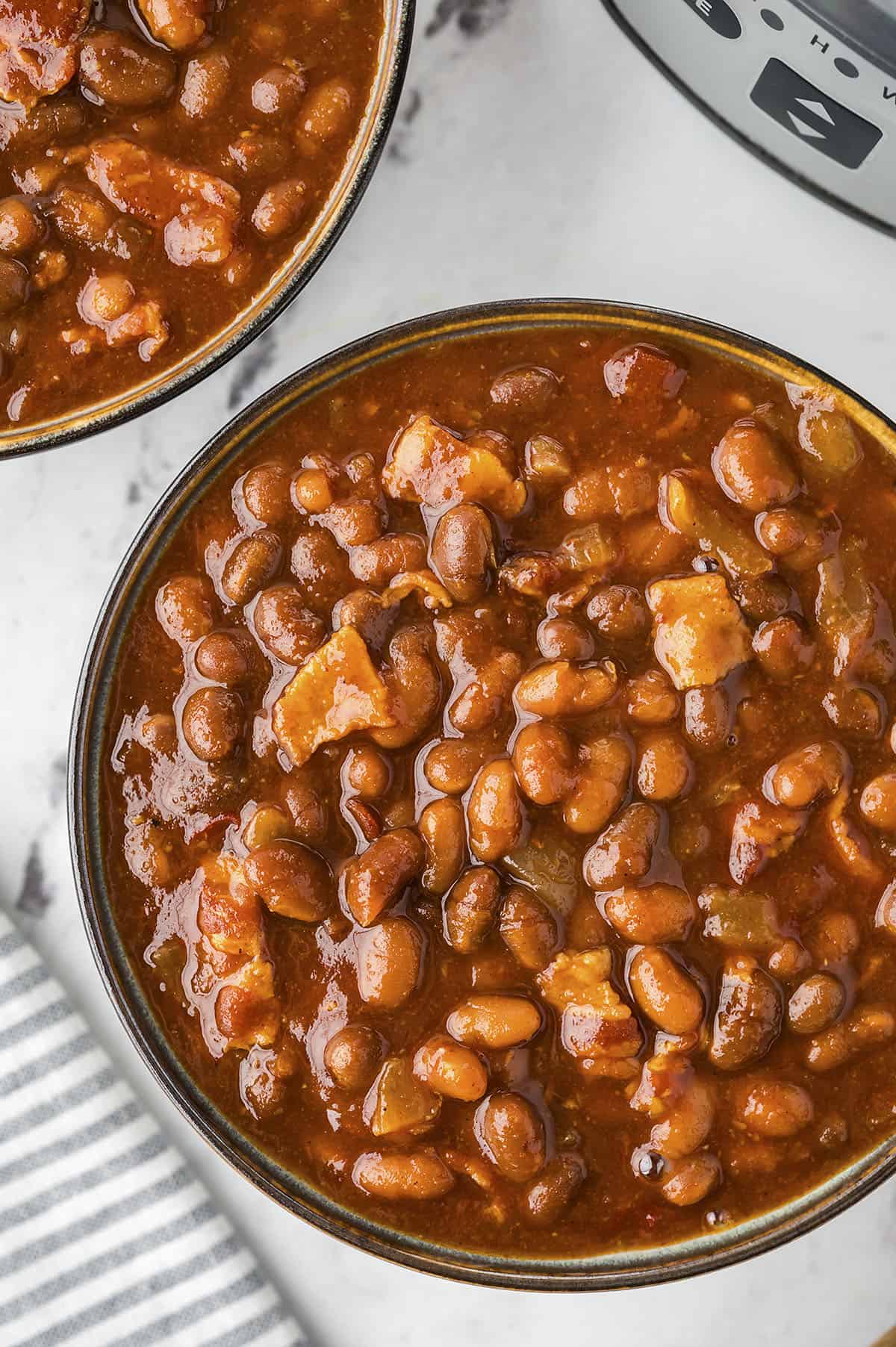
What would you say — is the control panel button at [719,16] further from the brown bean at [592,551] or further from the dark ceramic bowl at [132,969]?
the brown bean at [592,551]

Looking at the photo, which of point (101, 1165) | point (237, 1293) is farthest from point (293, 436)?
point (237, 1293)

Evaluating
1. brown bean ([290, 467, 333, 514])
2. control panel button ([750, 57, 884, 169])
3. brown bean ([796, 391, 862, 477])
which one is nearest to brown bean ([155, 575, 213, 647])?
brown bean ([290, 467, 333, 514])

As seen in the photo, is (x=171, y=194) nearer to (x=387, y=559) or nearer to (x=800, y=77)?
(x=387, y=559)

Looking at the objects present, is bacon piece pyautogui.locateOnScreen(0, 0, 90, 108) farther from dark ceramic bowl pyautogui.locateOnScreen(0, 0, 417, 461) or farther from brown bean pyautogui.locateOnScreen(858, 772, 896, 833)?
brown bean pyautogui.locateOnScreen(858, 772, 896, 833)

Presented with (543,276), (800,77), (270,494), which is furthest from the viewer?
(543,276)

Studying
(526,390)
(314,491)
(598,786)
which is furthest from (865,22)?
(598,786)

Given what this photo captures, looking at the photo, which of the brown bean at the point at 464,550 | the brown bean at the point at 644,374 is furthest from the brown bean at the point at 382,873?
the brown bean at the point at 644,374
